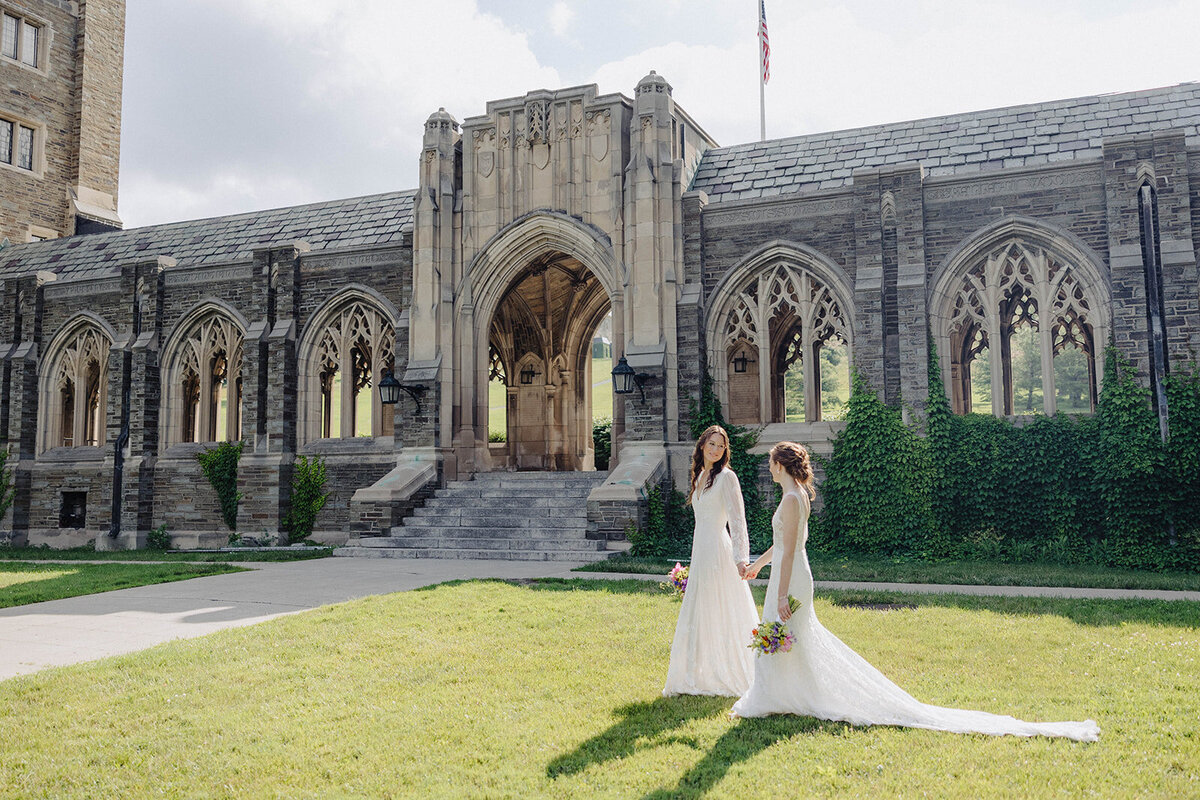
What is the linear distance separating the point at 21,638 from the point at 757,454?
35.6 feet

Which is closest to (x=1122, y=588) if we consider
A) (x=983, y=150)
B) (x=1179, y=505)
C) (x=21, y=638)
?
(x=1179, y=505)

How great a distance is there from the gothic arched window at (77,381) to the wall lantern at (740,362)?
15092 mm

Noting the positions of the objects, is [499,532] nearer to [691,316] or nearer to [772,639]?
[691,316]

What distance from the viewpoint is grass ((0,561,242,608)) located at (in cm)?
→ 1033

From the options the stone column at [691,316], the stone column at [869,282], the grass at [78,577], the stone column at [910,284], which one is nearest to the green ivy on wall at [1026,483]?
the stone column at [910,284]

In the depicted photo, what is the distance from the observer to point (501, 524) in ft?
A: 48.5

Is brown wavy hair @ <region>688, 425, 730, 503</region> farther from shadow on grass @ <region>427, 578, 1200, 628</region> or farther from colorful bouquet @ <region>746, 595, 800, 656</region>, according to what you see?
shadow on grass @ <region>427, 578, 1200, 628</region>

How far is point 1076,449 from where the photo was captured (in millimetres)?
13211

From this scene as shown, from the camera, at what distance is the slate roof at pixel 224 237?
2053 centimetres

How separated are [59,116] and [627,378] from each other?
21752 millimetres

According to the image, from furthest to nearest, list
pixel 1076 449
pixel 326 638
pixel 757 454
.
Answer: pixel 757 454
pixel 1076 449
pixel 326 638

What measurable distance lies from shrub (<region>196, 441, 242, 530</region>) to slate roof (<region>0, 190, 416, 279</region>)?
434 cm

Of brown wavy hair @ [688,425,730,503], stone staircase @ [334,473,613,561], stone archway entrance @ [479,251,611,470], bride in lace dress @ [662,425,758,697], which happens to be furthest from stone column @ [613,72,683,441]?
bride in lace dress @ [662,425,758,697]

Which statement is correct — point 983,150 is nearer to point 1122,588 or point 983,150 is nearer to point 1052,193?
point 1052,193
